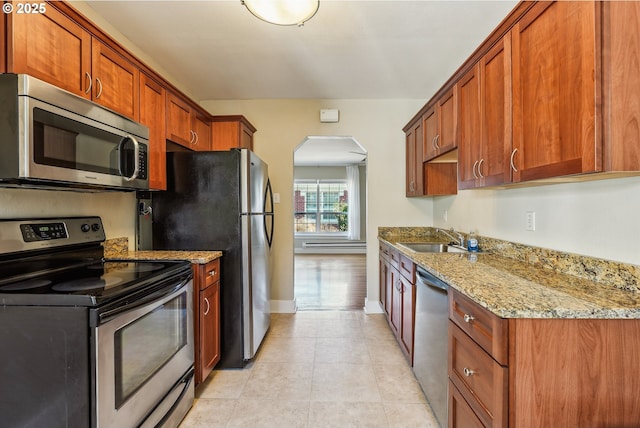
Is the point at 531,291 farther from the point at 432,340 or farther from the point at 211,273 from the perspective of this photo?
the point at 211,273

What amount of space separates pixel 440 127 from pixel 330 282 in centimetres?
325

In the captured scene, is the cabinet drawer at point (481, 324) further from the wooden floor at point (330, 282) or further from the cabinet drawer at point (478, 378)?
the wooden floor at point (330, 282)

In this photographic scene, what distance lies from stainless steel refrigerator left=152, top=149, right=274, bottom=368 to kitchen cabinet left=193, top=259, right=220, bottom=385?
89mm

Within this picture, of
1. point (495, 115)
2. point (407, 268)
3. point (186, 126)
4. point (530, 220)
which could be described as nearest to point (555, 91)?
point (495, 115)

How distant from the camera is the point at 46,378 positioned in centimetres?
117

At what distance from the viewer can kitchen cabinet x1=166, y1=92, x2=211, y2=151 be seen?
2408 millimetres

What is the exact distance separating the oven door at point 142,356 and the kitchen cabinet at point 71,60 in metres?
1.10

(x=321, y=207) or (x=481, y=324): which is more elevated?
(x=321, y=207)

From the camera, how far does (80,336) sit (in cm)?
117

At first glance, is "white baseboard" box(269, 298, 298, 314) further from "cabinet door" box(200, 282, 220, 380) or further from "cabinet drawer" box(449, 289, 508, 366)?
"cabinet drawer" box(449, 289, 508, 366)

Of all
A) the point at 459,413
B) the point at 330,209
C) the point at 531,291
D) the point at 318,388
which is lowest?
the point at 318,388

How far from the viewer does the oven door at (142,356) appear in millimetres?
1205

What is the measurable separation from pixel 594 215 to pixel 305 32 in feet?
6.80

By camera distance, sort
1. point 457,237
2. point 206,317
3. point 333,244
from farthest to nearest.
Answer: point 333,244, point 457,237, point 206,317
